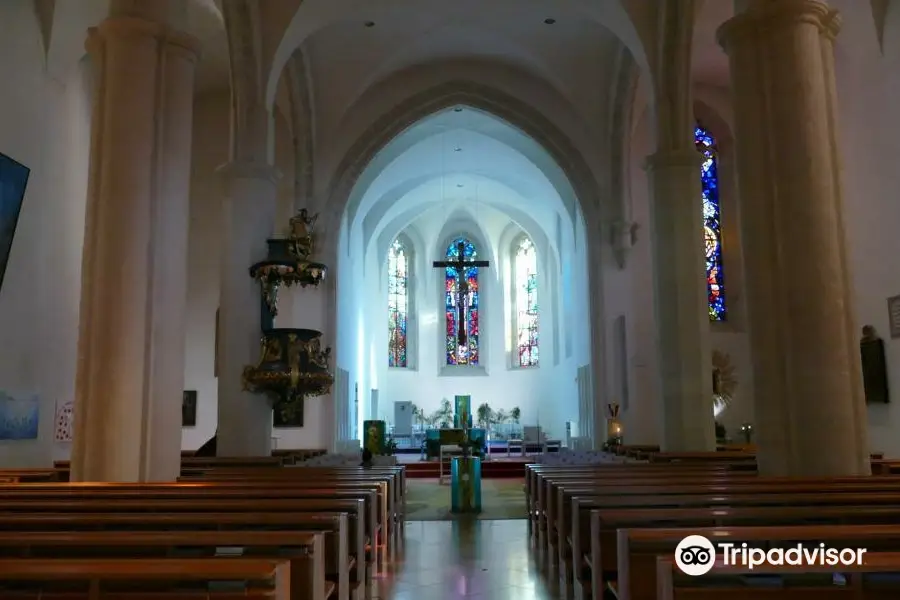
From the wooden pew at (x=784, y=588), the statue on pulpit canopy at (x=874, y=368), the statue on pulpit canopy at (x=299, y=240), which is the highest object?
the statue on pulpit canopy at (x=299, y=240)

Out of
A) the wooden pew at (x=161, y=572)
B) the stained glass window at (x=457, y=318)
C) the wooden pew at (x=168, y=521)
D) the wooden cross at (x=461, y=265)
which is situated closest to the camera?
the wooden pew at (x=161, y=572)

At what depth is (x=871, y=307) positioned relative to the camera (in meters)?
11.1

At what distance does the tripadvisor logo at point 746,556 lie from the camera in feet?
7.68

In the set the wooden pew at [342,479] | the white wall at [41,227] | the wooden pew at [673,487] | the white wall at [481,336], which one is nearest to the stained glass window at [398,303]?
the white wall at [481,336]

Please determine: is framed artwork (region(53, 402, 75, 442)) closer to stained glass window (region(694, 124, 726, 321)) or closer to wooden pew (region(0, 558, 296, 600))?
wooden pew (region(0, 558, 296, 600))

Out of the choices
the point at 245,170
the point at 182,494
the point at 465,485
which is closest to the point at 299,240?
the point at 245,170

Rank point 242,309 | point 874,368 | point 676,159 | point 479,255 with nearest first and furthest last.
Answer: point 676,159 → point 242,309 → point 874,368 → point 479,255

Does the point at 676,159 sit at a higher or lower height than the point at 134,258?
higher

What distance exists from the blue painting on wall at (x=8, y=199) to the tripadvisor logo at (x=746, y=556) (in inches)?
346

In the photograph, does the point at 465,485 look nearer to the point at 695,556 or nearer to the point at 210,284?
the point at 210,284

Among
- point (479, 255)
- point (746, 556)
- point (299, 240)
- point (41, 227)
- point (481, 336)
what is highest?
point (479, 255)

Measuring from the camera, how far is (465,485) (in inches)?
393

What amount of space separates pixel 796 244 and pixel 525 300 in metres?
20.2

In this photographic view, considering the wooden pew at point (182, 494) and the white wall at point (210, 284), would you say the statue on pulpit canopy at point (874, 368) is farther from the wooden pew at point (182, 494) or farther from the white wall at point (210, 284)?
the white wall at point (210, 284)
